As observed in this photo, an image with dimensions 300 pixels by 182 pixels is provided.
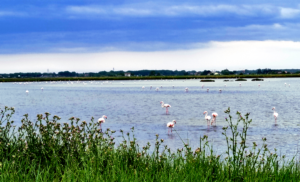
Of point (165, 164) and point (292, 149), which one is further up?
point (165, 164)

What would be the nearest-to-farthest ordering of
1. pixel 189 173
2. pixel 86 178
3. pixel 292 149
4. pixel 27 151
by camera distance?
pixel 86 178 → pixel 189 173 → pixel 27 151 → pixel 292 149

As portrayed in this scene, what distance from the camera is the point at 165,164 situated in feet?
23.2

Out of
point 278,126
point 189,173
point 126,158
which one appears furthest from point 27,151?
point 278,126

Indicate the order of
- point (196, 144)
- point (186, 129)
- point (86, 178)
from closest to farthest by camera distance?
1. point (86, 178)
2. point (196, 144)
3. point (186, 129)

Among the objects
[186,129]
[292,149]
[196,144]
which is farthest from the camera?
[186,129]

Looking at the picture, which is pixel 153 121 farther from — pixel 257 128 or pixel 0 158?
pixel 0 158

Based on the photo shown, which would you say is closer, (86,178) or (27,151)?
(86,178)

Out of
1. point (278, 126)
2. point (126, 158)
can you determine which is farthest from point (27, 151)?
point (278, 126)

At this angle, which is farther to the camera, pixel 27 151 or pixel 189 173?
pixel 27 151

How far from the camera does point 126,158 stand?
7.24 meters

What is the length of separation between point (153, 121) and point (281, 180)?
13.1 meters

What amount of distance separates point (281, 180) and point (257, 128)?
34.8 feet

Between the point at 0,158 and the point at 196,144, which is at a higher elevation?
the point at 0,158

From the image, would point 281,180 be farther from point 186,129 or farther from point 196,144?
point 186,129
